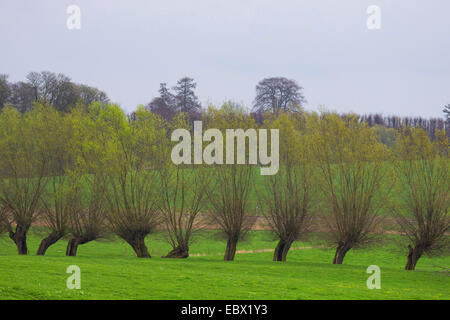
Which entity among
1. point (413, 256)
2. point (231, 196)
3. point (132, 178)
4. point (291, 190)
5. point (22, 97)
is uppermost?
point (22, 97)

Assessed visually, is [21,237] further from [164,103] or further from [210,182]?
[164,103]

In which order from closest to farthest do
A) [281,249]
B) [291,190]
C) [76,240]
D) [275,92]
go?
[291,190]
[281,249]
[76,240]
[275,92]

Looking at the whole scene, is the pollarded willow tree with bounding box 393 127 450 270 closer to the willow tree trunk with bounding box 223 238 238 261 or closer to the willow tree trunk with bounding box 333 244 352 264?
the willow tree trunk with bounding box 333 244 352 264

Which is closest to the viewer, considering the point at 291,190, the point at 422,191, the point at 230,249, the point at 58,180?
the point at 422,191

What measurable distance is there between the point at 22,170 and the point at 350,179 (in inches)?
847

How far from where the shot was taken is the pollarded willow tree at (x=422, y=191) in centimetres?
3109

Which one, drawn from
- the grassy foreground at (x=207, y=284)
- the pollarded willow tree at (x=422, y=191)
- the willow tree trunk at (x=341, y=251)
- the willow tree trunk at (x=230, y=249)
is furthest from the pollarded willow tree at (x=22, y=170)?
the pollarded willow tree at (x=422, y=191)

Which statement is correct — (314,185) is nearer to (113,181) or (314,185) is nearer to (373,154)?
(373,154)

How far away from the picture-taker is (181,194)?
33562mm

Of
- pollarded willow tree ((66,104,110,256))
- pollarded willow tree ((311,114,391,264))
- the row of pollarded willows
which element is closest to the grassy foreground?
pollarded willow tree ((311,114,391,264))

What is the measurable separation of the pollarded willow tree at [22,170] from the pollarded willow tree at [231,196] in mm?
11418

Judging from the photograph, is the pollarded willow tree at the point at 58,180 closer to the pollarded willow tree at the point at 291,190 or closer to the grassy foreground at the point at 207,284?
the grassy foreground at the point at 207,284

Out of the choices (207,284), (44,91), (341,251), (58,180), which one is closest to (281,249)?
(341,251)

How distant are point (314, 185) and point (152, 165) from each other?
10567 mm
